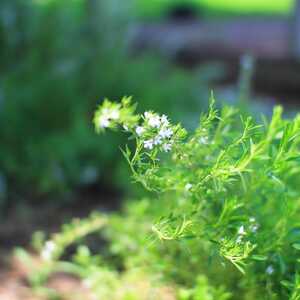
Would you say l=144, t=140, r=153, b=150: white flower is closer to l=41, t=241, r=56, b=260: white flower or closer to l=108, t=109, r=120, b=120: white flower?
l=108, t=109, r=120, b=120: white flower

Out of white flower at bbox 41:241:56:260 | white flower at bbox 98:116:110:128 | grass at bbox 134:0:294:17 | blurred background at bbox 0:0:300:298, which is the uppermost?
grass at bbox 134:0:294:17

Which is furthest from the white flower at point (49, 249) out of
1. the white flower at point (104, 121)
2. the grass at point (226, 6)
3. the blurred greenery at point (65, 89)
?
the grass at point (226, 6)

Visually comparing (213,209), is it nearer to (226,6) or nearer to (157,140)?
(157,140)

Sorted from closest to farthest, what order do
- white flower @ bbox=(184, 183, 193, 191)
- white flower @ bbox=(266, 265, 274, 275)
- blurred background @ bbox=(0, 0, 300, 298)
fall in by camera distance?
white flower @ bbox=(184, 183, 193, 191) < white flower @ bbox=(266, 265, 274, 275) < blurred background @ bbox=(0, 0, 300, 298)

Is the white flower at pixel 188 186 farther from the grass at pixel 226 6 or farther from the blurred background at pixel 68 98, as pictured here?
the grass at pixel 226 6

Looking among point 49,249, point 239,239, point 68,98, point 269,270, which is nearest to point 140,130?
point 239,239

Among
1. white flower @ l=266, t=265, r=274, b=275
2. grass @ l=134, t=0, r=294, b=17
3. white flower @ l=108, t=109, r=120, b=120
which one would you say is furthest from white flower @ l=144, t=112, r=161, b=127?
grass @ l=134, t=0, r=294, b=17
